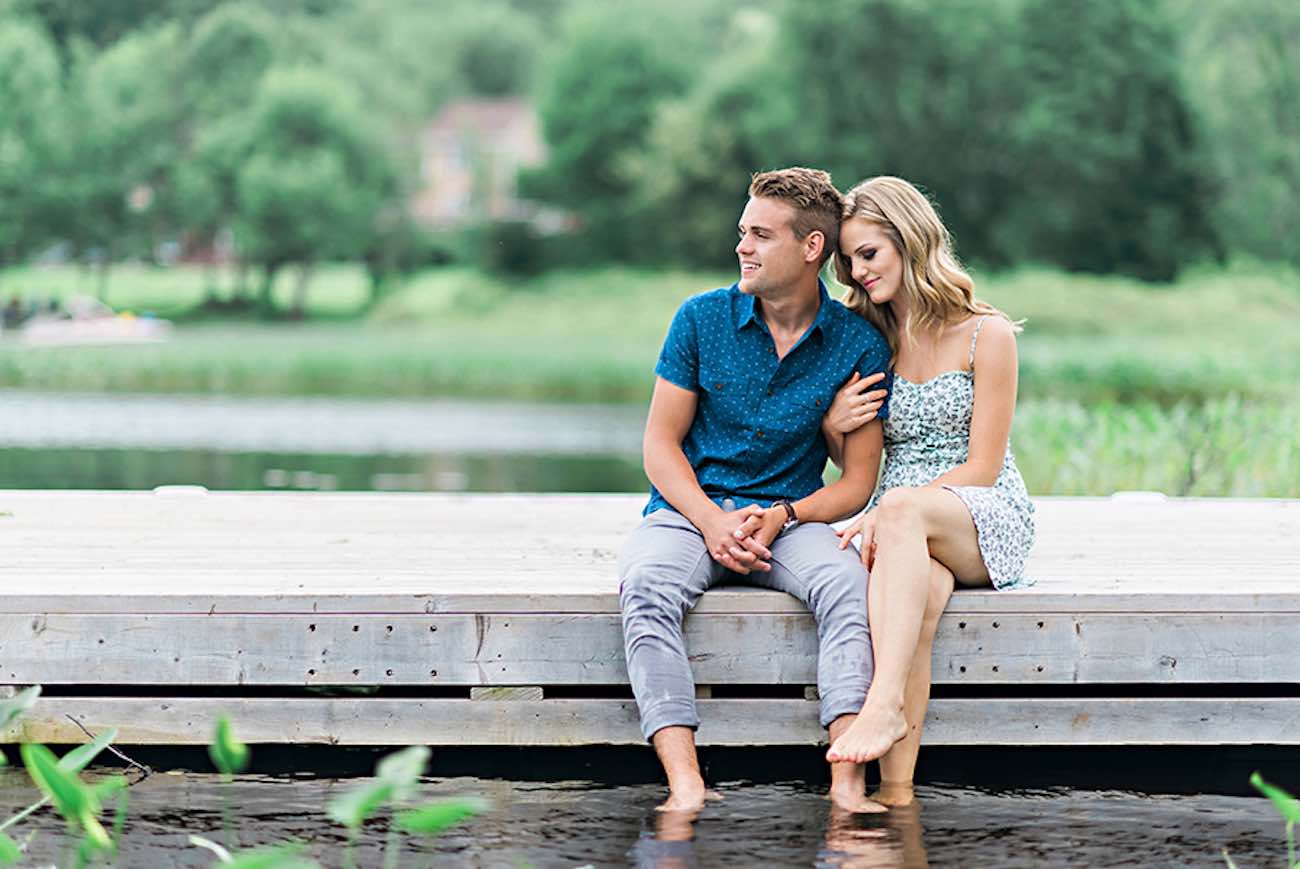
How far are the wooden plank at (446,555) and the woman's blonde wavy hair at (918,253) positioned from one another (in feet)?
2.15

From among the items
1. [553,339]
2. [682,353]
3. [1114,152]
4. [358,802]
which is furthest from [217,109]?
[358,802]

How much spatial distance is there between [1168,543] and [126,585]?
9.30 ft

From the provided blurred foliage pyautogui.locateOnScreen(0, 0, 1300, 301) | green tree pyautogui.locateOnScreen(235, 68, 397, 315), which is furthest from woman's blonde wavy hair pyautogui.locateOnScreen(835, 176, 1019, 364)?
green tree pyautogui.locateOnScreen(235, 68, 397, 315)

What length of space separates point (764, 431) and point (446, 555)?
3.45 feet

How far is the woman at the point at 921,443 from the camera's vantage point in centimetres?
381

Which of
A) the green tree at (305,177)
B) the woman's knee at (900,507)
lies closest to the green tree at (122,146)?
the green tree at (305,177)

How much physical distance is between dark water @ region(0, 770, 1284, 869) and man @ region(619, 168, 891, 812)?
1.29 ft

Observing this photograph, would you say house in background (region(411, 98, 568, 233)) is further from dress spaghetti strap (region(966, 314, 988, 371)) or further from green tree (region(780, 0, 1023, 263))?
dress spaghetti strap (region(966, 314, 988, 371))

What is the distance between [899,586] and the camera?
12.4 feet

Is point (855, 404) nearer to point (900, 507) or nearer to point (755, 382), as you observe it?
point (755, 382)

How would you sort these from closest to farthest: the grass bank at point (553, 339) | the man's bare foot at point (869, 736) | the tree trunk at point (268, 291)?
the man's bare foot at point (869, 736), the grass bank at point (553, 339), the tree trunk at point (268, 291)

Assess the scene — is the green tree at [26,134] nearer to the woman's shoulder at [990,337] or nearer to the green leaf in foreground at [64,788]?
the woman's shoulder at [990,337]

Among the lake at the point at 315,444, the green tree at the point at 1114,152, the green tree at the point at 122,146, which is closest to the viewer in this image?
the lake at the point at 315,444

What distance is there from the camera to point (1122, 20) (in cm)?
4366
